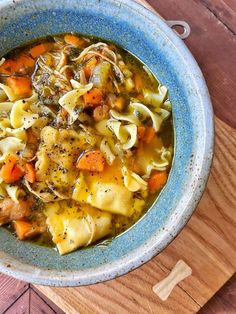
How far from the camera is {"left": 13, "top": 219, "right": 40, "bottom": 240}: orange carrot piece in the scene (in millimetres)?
3057

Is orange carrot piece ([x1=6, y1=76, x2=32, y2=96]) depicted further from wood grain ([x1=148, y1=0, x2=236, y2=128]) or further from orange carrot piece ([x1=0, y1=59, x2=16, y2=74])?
wood grain ([x1=148, y1=0, x2=236, y2=128])

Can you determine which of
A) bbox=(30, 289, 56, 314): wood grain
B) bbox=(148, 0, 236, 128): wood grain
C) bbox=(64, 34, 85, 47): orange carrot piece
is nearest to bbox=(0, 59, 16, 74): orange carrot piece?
bbox=(64, 34, 85, 47): orange carrot piece

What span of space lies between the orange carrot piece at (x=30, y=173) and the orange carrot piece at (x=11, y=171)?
36 mm

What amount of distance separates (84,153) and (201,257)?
0.92 meters

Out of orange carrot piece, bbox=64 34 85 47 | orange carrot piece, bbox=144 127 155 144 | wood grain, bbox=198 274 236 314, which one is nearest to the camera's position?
orange carrot piece, bbox=144 127 155 144

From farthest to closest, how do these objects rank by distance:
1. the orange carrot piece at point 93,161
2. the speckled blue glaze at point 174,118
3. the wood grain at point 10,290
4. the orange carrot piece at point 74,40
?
the wood grain at point 10,290, the orange carrot piece at point 74,40, the orange carrot piece at point 93,161, the speckled blue glaze at point 174,118

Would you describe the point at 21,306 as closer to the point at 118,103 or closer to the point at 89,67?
the point at 118,103

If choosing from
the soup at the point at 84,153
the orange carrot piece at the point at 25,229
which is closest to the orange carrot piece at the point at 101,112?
the soup at the point at 84,153

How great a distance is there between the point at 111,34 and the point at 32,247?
1.26 meters

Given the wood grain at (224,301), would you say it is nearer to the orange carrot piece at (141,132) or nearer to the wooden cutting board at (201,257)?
the wooden cutting board at (201,257)

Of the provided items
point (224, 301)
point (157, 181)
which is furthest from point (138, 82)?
point (224, 301)

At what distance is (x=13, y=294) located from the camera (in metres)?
3.55

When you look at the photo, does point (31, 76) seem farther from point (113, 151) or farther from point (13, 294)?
point (13, 294)

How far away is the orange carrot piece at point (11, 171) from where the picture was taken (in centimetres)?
304
